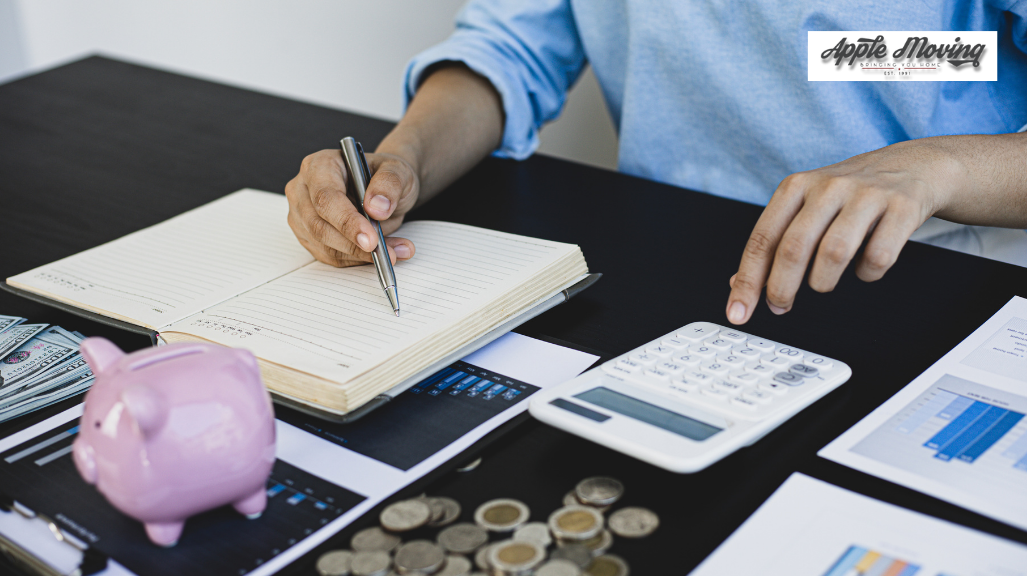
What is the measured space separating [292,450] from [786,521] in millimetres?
327

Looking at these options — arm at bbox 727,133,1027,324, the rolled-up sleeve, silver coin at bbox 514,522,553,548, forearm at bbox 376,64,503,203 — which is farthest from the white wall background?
silver coin at bbox 514,522,553,548

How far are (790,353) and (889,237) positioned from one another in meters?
0.11

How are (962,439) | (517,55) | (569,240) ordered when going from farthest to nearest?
(517,55), (569,240), (962,439)

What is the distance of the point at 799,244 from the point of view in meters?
0.62

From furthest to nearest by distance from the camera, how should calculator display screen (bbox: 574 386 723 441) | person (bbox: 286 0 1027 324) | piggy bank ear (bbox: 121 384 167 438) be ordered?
person (bbox: 286 0 1027 324), calculator display screen (bbox: 574 386 723 441), piggy bank ear (bbox: 121 384 167 438)

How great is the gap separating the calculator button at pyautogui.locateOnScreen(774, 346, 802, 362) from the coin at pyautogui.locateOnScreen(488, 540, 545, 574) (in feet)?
0.87

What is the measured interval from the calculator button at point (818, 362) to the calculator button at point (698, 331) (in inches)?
2.9

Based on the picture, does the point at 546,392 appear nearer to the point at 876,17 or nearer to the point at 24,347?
the point at 24,347

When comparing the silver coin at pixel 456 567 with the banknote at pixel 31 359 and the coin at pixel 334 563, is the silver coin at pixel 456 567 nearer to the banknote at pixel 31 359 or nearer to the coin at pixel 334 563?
the coin at pixel 334 563

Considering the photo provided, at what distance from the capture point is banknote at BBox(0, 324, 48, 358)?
698mm

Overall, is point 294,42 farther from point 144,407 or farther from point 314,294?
point 144,407

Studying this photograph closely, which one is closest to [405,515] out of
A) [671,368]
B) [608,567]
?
[608,567]

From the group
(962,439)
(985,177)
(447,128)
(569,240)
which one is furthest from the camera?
(447,128)

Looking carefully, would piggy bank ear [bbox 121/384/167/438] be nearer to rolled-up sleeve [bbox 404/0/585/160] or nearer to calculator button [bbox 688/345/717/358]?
calculator button [bbox 688/345/717/358]
